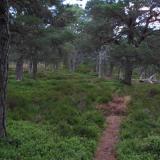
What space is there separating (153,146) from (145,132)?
3371mm

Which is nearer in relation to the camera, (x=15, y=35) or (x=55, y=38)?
(x=15, y=35)

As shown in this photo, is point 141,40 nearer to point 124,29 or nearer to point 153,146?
point 124,29

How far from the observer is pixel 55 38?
27.6 m

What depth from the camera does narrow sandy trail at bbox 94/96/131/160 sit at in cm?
1339

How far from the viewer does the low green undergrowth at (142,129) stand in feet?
42.6

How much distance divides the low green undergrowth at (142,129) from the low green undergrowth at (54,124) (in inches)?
46.0

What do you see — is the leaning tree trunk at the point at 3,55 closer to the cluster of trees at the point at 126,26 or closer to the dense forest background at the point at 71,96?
the dense forest background at the point at 71,96

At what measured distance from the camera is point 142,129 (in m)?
17.4

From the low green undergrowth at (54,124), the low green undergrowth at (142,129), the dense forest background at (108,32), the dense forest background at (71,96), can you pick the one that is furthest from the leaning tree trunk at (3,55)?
the dense forest background at (108,32)

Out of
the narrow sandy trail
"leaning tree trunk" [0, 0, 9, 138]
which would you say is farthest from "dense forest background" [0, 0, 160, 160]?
the narrow sandy trail

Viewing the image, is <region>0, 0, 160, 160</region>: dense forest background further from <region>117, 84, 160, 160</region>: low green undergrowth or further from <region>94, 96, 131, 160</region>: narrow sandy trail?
<region>94, 96, 131, 160</region>: narrow sandy trail

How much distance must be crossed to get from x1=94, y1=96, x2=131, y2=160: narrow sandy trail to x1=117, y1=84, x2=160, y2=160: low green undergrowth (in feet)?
1.04

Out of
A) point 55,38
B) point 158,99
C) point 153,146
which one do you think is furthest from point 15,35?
point 153,146

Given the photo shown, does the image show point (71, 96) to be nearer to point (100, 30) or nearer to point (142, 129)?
point (142, 129)
